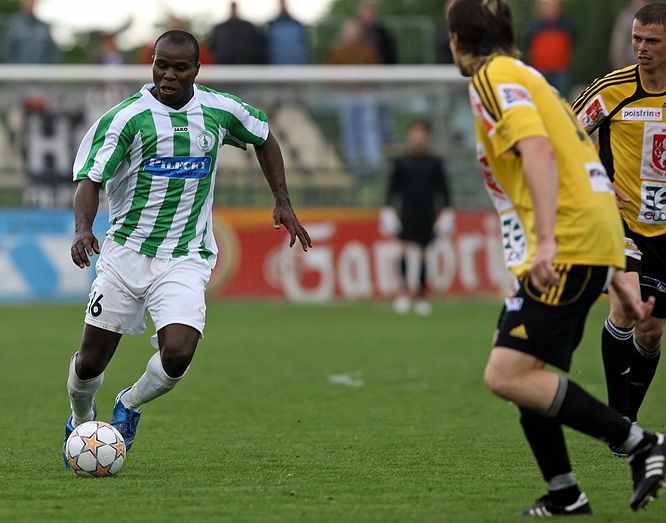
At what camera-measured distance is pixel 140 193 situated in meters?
7.32

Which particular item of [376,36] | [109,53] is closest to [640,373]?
[376,36]

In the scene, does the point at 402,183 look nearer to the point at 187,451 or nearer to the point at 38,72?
the point at 38,72

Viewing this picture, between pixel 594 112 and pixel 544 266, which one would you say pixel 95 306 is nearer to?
pixel 544 266

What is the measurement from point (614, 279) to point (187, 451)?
3131mm

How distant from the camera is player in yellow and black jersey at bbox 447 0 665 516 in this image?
5.51 metres

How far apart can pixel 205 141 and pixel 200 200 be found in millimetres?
330

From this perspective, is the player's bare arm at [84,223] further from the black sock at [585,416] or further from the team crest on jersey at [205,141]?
the black sock at [585,416]

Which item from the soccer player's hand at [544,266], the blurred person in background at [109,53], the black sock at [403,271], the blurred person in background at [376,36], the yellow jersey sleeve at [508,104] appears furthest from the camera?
the blurred person in background at [376,36]

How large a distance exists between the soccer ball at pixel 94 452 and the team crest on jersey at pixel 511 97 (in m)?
2.85

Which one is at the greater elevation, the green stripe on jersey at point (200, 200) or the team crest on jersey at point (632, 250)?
the green stripe on jersey at point (200, 200)

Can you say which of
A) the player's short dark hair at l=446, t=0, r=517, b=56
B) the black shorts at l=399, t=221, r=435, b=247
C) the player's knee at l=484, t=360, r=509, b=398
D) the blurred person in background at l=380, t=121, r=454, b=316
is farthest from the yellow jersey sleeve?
the black shorts at l=399, t=221, r=435, b=247

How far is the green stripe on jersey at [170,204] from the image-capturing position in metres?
7.28

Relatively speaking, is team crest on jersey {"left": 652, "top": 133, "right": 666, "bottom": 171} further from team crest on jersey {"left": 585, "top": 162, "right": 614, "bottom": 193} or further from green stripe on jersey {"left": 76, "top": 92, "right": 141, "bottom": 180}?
green stripe on jersey {"left": 76, "top": 92, "right": 141, "bottom": 180}

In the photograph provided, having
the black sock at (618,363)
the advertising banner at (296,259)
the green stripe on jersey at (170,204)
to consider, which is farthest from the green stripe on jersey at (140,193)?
the advertising banner at (296,259)
